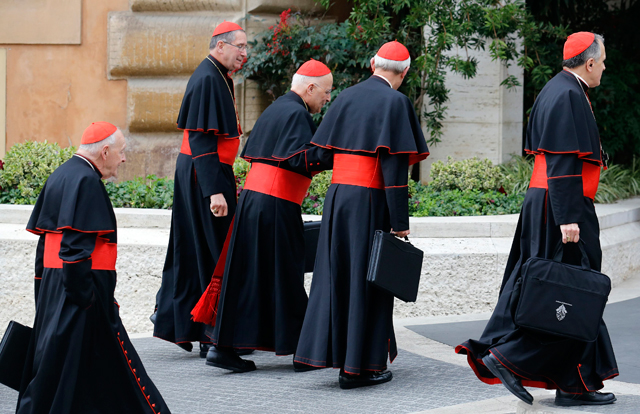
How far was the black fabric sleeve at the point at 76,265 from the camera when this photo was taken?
3.61 metres

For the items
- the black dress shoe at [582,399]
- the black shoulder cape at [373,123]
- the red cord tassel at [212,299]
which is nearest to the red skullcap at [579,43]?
the black shoulder cape at [373,123]

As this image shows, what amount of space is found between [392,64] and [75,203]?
221 cm

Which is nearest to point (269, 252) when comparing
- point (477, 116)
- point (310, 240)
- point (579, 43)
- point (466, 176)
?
point (310, 240)

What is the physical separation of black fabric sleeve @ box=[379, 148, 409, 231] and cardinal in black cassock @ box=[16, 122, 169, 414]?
5.21 ft

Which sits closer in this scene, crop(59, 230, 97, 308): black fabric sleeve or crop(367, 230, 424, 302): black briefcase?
crop(59, 230, 97, 308): black fabric sleeve

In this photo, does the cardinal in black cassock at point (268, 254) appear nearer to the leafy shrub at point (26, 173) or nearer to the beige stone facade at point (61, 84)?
the leafy shrub at point (26, 173)

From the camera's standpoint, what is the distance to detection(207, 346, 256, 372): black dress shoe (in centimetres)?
534

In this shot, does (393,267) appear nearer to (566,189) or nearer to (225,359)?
(566,189)

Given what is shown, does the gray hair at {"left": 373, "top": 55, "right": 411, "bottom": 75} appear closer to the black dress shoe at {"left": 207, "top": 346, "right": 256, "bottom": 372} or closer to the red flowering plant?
the black dress shoe at {"left": 207, "top": 346, "right": 256, "bottom": 372}

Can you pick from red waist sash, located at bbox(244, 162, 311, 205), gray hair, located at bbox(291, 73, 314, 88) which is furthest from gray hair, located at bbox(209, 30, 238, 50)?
red waist sash, located at bbox(244, 162, 311, 205)

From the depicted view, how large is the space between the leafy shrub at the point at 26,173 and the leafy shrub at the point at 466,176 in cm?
393

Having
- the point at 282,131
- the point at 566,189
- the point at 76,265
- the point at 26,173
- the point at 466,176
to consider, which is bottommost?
the point at 76,265

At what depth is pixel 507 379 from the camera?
422cm

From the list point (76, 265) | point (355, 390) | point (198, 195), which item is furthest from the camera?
point (198, 195)
